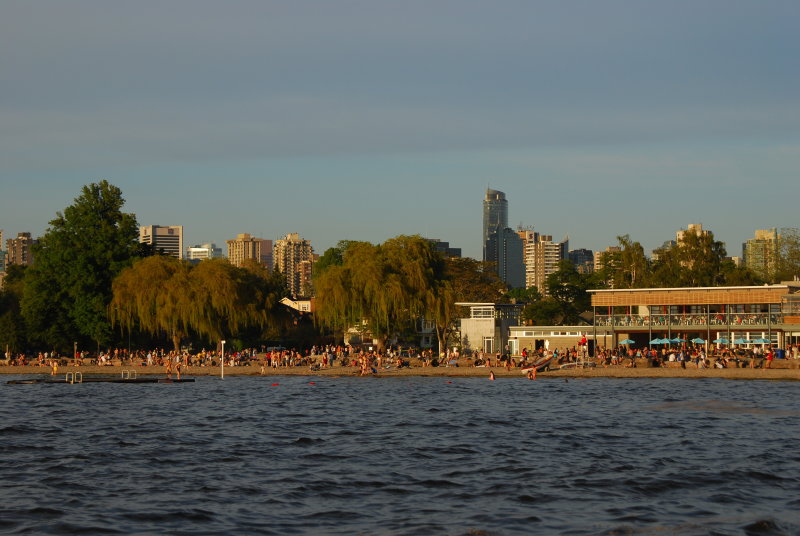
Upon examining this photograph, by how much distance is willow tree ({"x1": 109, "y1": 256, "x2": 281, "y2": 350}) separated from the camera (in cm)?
7906

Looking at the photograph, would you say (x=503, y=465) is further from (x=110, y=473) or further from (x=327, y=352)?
(x=327, y=352)

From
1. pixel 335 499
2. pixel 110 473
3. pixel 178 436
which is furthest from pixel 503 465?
pixel 178 436

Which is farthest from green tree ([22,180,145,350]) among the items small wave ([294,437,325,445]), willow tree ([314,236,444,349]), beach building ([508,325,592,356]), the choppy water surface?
small wave ([294,437,325,445])

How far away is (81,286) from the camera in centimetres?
8225

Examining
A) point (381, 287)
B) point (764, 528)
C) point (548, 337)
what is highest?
point (381, 287)

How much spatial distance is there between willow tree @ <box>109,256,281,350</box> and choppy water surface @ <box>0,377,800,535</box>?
88.6 ft

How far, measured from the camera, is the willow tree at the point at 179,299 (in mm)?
79062

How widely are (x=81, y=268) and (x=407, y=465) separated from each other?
6194 cm

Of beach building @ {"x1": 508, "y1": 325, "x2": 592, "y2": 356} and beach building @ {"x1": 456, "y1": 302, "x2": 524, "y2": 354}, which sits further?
beach building @ {"x1": 456, "y1": 302, "x2": 524, "y2": 354}

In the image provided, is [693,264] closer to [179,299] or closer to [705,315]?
[705,315]

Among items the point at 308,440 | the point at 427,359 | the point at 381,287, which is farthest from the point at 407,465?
the point at 381,287

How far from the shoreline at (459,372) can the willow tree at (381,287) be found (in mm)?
6007

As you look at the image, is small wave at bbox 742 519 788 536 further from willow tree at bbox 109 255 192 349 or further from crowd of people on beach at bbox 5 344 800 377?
willow tree at bbox 109 255 192 349

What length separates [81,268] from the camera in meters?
83.2
